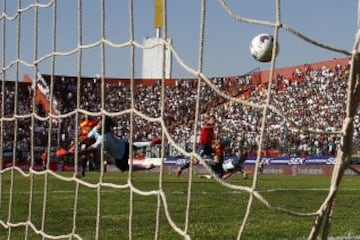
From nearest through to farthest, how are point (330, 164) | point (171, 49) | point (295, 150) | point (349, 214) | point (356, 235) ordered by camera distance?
1. point (171, 49)
2. point (356, 235)
3. point (349, 214)
4. point (330, 164)
5. point (295, 150)

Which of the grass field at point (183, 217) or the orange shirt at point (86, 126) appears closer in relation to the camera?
the grass field at point (183, 217)

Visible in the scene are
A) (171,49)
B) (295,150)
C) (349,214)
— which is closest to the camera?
(171,49)

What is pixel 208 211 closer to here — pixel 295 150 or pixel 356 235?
pixel 356 235

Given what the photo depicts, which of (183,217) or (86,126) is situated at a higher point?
(86,126)

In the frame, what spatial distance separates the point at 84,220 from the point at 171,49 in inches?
124

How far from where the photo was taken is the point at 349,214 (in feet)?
21.2

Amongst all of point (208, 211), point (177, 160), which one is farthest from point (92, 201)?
point (177, 160)

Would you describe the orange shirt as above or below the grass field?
above

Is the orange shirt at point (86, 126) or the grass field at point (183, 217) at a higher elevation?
the orange shirt at point (86, 126)

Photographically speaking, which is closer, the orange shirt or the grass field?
the grass field

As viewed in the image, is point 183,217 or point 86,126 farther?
point 86,126

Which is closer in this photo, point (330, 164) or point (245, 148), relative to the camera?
point (330, 164)

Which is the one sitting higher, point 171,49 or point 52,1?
point 52,1

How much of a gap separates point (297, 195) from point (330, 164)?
41.6 feet
